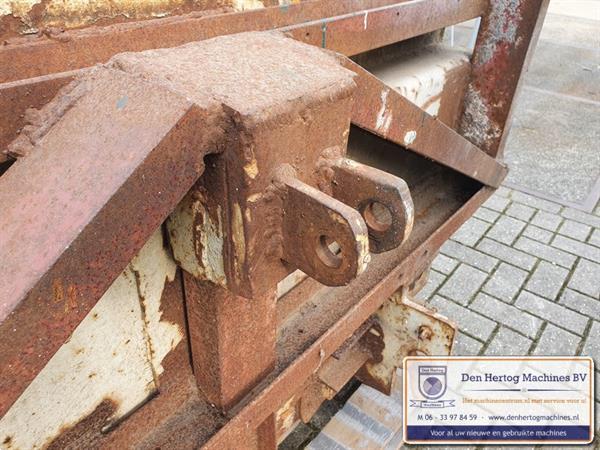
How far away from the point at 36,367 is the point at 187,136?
0.29m

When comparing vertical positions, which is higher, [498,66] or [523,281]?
[498,66]

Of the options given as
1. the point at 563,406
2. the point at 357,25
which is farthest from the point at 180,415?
the point at 563,406

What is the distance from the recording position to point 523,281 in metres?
3.40

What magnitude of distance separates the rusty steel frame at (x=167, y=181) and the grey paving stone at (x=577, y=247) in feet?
7.96

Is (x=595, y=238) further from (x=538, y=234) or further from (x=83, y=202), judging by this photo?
(x=83, y=202)

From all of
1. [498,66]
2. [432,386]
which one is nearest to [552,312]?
[432,386]

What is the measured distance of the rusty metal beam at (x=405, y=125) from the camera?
92cm

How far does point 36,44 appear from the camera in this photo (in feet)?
2.29

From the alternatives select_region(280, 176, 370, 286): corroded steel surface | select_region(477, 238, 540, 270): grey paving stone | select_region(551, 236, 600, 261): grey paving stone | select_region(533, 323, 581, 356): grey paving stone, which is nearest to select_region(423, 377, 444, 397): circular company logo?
select_region(533, 323, 581, 356): grey paving stone

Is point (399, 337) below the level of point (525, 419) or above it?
above

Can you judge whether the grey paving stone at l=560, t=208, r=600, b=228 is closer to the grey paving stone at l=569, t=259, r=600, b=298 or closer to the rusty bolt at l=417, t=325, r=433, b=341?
the grey paving stone at l=569, t=259, r=600, b=298

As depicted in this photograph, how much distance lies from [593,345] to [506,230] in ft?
3.87

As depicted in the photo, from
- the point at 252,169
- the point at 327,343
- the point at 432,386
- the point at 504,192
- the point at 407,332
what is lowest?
the point at 504,192

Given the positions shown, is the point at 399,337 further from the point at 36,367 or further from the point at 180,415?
the point at 36,367
